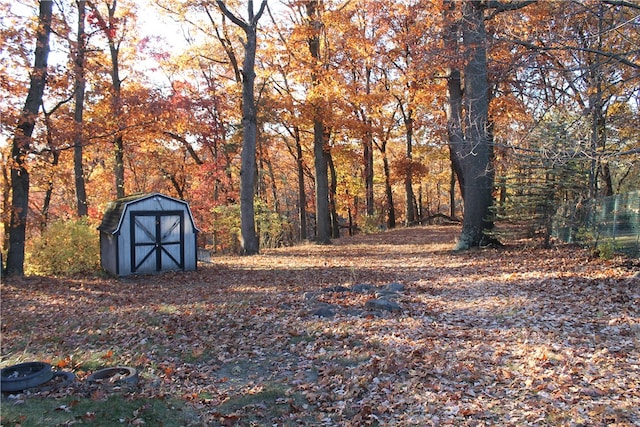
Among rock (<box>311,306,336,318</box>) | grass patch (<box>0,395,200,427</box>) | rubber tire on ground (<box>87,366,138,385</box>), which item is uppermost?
rock (<box>311,306,336,318</box>)

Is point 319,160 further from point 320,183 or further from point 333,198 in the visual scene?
point 333,198

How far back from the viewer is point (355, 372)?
212 inches

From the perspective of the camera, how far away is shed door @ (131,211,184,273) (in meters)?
13.1

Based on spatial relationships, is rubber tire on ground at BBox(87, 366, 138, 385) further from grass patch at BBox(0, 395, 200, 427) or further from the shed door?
the shed door

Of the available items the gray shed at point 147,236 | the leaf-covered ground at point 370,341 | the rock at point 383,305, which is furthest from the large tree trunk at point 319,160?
the rock at point 383,305

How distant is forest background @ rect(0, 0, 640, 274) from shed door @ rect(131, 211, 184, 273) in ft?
10.0

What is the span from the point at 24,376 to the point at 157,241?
29.3ft

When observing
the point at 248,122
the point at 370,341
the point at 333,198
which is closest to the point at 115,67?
the point at 248,122

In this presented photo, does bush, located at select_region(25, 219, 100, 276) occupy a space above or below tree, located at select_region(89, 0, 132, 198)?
below

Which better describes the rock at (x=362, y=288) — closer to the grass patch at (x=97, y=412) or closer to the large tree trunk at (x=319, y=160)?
the grass patch at (x=97, y=412)

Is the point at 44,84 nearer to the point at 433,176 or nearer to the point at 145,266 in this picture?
the point at 145,266

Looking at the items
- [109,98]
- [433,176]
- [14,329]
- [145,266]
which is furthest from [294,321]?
[433,176]

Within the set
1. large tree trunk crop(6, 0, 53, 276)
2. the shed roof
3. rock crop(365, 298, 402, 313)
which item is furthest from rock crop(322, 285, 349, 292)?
large tree trunk crop(6, 0, 53, 276)

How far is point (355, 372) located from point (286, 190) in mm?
41105
